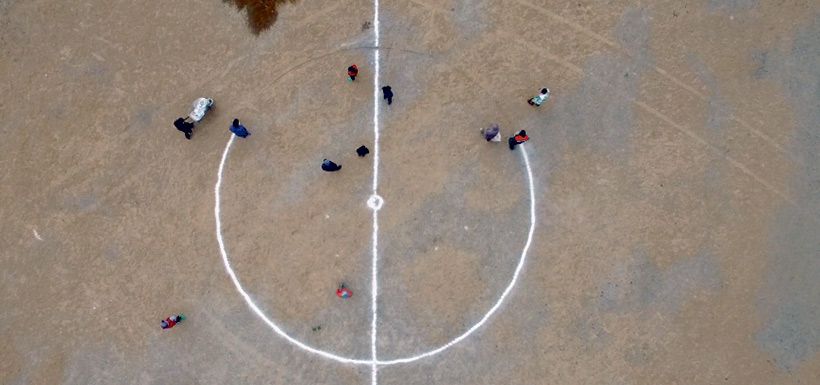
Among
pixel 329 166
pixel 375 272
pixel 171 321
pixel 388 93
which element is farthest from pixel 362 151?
pixel 171 321

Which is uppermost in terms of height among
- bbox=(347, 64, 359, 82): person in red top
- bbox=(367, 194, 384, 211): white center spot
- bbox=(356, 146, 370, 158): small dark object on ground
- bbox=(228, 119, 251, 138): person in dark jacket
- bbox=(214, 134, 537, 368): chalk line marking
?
bbox=(347, 64, 359, 82): person in red top

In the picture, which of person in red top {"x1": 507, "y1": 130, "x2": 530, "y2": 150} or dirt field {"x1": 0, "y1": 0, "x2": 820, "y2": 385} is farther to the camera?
dirt field {"x1": 0, "y1": 0, "x2": 820, "y2": 385}

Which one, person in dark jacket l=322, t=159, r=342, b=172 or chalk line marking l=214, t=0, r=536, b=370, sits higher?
person in dark jacket l=322, t=159, r=342, b=172

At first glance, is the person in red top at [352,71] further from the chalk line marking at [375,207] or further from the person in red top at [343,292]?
the person in red top at [343,292]

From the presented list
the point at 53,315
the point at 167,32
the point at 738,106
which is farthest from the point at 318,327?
the point at 738,106

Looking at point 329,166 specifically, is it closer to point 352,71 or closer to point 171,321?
point 352,71

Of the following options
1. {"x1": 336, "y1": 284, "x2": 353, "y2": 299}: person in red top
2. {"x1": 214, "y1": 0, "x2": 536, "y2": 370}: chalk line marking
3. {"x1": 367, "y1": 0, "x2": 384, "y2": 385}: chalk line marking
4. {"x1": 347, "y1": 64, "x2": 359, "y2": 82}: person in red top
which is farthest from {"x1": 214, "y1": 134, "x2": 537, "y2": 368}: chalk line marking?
{"x1": 347, "y1": 64, "x2": 359, "y2": 82}: person in red top

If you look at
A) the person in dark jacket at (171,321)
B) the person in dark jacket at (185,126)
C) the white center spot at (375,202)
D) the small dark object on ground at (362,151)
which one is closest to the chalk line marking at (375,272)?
the white center spot at (375,202)

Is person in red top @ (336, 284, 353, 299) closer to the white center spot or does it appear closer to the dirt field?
the dirt field
